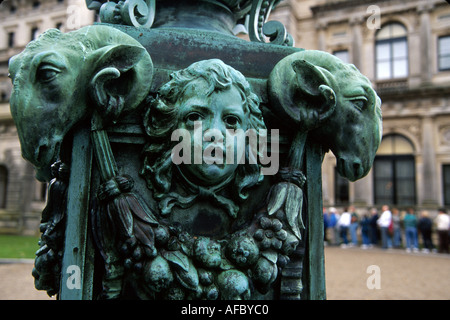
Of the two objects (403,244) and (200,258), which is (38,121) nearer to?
(200,258)

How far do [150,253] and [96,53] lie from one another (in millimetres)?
685

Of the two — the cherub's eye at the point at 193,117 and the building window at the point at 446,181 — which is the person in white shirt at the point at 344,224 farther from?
the cherub's eye at the point at 193,117

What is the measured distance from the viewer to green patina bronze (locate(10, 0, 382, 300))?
130cm

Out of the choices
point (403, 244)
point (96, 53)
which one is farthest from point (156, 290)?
point (403, 244)

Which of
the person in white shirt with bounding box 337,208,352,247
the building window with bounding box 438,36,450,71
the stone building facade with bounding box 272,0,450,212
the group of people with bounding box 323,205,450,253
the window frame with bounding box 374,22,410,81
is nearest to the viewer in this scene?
the group of people with bounding box 323,205,450,253

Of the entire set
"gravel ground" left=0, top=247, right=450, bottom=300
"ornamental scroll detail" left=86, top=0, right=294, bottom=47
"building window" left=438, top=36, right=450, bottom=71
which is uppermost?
"building window" left=438, top=36, right=450, bottom=71

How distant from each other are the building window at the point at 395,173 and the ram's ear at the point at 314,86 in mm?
16553

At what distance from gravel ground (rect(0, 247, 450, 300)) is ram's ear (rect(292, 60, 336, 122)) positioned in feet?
9.54

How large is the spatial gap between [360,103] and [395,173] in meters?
16.8

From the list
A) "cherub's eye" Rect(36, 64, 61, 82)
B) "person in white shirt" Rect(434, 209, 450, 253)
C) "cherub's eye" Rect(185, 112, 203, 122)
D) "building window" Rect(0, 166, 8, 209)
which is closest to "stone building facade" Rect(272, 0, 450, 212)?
"person in white shirt" Rect(434, 209, 450, 253)

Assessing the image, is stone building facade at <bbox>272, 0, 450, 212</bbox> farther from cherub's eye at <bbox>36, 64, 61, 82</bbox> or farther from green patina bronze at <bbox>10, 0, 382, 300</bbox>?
cherub's eye at <bbox>36, 64, 61, 82</bbox>

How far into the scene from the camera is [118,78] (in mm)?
1417

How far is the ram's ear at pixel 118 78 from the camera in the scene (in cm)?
133
